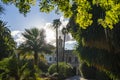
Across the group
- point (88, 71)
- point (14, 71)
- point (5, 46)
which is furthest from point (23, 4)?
point (88, 71)

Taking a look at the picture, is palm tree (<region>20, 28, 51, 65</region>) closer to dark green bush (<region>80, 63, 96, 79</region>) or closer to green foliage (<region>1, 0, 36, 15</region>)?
dark green bush (<region>80, 63, 96, 79</region>)

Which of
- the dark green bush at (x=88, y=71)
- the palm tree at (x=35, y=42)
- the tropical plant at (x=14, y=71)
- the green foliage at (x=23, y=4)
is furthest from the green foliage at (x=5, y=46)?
the green foliage at (x=23, y=4)

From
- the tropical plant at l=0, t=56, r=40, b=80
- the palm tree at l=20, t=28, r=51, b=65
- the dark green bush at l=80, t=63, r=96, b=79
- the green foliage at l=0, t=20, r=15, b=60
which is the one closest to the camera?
the tropical plant at l=0, t=56, r=40, b=80

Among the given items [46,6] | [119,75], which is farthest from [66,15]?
[119,75]

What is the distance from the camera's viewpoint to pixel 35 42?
51062 millimetres

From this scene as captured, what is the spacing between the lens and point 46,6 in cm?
905

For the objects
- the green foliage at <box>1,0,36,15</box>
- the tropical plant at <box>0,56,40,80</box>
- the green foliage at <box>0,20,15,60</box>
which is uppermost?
the green foliage at <box>0,20,15,60</box>

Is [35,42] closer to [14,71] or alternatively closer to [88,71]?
[88,71]

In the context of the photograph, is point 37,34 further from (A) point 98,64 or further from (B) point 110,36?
(B) point 110,36

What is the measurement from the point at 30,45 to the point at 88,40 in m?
22.6

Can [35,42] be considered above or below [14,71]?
above

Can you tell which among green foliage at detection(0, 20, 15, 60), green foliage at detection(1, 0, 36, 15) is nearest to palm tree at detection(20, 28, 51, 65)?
green foliage at detection(0, 20, 15, 60)

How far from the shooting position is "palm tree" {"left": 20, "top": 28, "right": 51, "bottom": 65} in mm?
50812

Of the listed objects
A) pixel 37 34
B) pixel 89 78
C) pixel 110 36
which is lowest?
pixel 89 78
